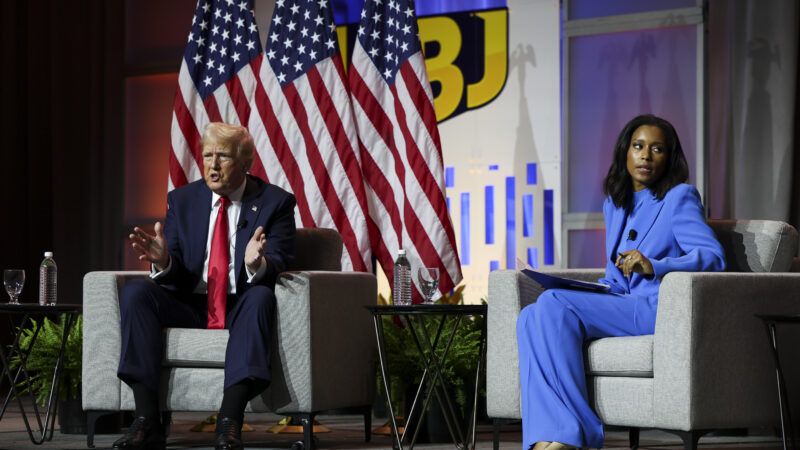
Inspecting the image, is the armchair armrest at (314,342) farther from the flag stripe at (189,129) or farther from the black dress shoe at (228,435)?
the flag stripe at (189,129)

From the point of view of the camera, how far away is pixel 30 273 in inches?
281

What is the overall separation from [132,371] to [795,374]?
6.92 ft

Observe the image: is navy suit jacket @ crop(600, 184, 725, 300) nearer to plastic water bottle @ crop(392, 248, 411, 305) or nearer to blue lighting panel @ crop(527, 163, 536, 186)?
plastic water bottle @ crop(392, 248, 411, 305)

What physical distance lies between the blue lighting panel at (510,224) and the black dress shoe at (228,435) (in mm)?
2889

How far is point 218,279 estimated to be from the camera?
13.2 feet

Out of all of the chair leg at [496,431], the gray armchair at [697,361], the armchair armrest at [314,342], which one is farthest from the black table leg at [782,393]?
the armchair armrest at [314,342]

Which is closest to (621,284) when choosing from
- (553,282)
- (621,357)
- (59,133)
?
(553,282)

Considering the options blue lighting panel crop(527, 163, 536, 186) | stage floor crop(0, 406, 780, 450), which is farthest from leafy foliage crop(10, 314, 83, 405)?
blue lighting panel crop(527, 163, 536, 186)

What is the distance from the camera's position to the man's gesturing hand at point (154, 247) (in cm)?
385

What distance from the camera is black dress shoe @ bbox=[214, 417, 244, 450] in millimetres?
3564

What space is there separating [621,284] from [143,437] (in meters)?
1.62

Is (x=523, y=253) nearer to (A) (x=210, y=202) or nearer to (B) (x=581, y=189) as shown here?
(B) (x=581, y=189)

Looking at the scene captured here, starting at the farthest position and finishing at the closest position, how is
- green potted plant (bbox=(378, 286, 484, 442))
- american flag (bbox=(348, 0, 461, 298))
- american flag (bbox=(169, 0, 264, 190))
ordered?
american flag (bbox=(169, 0, 264, 190)) → american flag (bbox=(348, 0, 461, 298)) → green potted plant (bbox=(378, 286, 484, 442))

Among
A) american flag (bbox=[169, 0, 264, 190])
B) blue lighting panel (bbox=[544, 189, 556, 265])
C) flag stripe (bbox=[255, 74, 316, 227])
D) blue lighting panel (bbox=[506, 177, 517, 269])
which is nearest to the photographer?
flag stripe (bbox=[255, 74, 316, 227])
